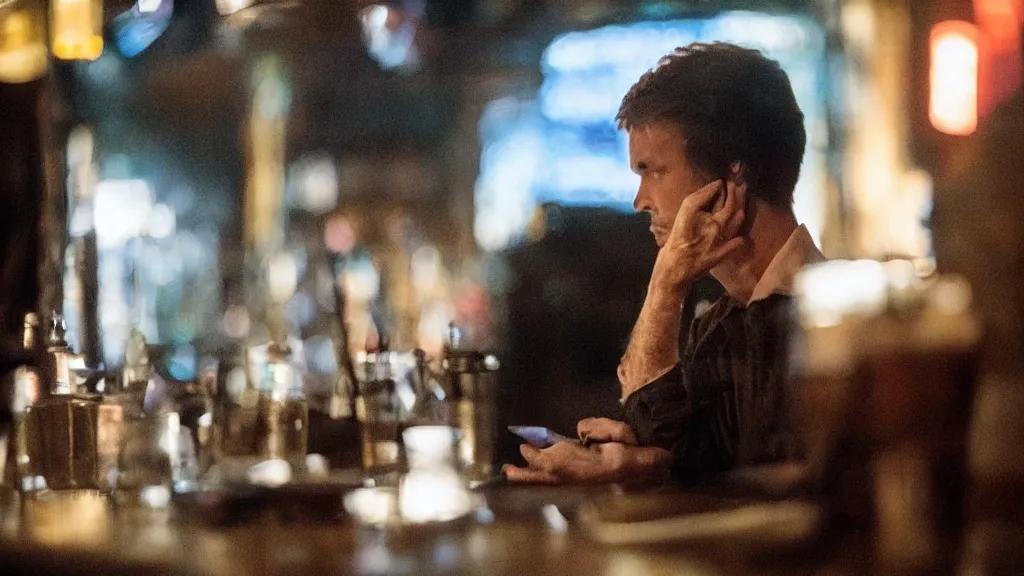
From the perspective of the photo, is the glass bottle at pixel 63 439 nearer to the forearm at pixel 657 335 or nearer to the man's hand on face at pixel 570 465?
the man's hand on face at pixel 570 465

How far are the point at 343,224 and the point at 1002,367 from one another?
0.77 m

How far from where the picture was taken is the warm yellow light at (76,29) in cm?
137

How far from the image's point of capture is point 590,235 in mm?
1102

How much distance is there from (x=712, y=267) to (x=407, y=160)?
0.40 meters

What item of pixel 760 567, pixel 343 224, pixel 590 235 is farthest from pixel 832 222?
pixel 343 224

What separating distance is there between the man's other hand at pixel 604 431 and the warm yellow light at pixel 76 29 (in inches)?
33.2

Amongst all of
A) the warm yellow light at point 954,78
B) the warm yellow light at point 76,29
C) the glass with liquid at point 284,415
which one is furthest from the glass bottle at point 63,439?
the warm yellow light at point 954,78

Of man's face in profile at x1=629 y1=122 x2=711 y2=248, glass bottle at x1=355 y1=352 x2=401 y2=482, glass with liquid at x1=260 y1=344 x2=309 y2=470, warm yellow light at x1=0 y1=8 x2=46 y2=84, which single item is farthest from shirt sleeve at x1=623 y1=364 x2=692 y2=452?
warm yellow light at x1=0 y1=8 x2=46 y2=84

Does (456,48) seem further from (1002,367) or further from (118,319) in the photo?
(1002,367)

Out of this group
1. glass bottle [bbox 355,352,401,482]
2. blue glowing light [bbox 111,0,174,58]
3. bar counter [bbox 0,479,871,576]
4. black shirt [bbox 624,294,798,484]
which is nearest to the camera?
bar counter [bbox 0,479,871,576]

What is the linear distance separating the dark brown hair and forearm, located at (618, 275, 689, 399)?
136 millimetres

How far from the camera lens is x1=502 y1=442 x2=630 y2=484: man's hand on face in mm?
1068

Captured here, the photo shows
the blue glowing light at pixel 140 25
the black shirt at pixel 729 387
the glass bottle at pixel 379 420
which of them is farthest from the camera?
the blue glowing light at pixel 140 25

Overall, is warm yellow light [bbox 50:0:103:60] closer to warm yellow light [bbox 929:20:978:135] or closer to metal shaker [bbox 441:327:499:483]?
metal shaker [bbox 441:327:499:483]
